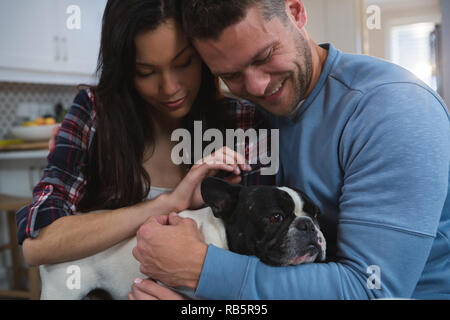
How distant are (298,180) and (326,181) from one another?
9 cm

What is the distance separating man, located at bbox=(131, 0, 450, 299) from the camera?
628mm

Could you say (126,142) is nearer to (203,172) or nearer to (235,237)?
(203,172)

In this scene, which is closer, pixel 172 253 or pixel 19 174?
pixel 172 253

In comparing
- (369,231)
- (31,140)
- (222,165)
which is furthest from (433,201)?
(31,140)

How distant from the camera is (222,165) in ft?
2.88

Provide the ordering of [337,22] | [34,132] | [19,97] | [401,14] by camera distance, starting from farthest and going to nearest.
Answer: [19,97] → [34,132] → [401,14] → [337,22]

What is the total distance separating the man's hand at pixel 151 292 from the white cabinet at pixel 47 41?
202 cm

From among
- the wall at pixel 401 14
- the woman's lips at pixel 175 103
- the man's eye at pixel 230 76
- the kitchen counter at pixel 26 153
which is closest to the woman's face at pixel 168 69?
the woman's lips at pixel 175 103

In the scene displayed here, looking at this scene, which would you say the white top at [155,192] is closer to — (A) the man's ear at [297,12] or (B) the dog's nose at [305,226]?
(B) the dog's nose at [305,226]

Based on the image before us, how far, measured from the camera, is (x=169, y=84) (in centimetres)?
92

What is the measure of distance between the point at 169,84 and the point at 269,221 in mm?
399

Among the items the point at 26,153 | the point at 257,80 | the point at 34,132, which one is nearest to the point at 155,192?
the point at 257,80

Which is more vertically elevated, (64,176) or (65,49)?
(65,49)
